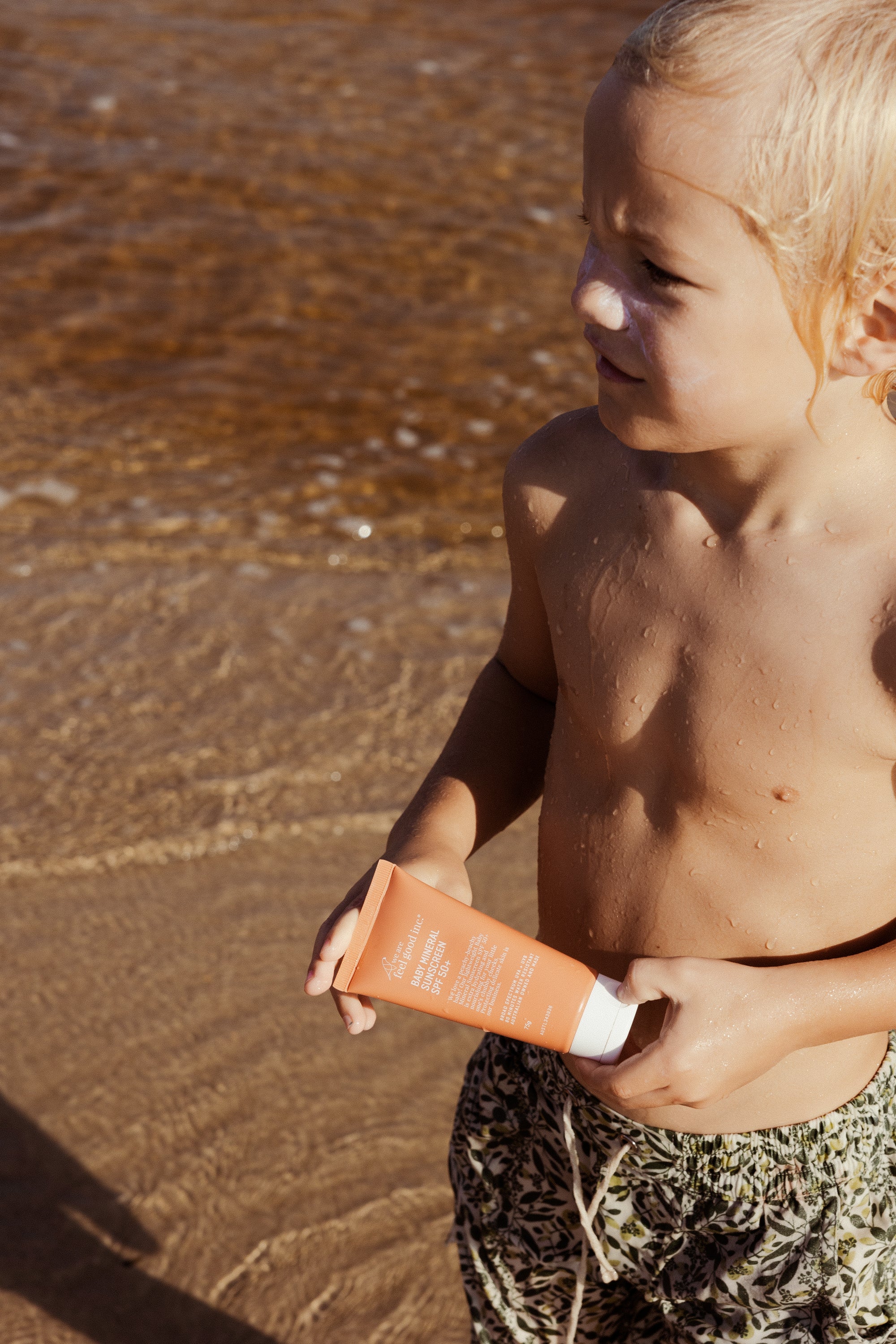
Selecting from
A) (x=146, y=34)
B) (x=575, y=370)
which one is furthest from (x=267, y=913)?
(x=146, y=34)

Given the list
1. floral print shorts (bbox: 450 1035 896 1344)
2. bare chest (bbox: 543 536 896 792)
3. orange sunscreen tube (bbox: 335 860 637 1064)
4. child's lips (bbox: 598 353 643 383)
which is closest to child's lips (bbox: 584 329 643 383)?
child's lips (bbox: 598 353 643 383)

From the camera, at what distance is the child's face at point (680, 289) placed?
1.17 m

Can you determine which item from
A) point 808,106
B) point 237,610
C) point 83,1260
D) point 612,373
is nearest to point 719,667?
point 612,373

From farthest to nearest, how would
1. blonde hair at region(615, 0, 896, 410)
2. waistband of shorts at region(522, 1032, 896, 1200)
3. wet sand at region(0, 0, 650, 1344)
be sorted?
wet sand at region(0, 0, 650, 1344) < waistband of shorts at region(522, 1032, 896, 1200) < blonde hair at region(615, 0, 896, 410)

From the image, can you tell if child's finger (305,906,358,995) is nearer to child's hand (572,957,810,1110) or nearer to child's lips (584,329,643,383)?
child's hand (572,957,810,1110)

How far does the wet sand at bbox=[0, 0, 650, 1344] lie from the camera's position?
8.84 feet

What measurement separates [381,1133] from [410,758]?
126 cm

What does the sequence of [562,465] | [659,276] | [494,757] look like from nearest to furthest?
[659,276], [562,465], [494,757]

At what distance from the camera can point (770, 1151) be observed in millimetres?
1497

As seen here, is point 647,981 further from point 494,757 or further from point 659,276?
point 659,276

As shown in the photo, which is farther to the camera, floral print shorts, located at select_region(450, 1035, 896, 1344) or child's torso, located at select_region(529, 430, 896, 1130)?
floral print shorts, located at select_region(450, 1035, 896, 1344)

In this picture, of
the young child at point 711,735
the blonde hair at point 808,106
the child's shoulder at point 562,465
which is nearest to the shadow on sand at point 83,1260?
the young child at point 711,735

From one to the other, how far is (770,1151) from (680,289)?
0.94 meters

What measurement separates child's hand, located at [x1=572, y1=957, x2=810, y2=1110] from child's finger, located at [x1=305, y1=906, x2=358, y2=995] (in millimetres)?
277
